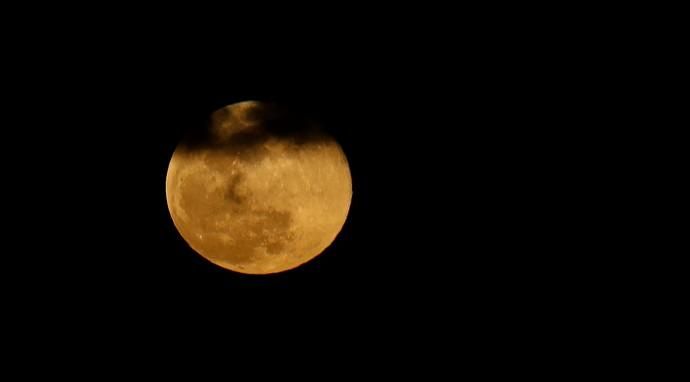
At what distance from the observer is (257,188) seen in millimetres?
2504

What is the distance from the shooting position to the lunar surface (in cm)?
252

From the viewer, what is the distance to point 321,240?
280 cm

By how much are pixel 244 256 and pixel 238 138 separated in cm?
73

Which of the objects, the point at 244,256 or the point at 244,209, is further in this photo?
the point at 244,256

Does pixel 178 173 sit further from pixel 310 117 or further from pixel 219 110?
pixel 310 117

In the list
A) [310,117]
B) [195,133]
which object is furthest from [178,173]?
[310,117]

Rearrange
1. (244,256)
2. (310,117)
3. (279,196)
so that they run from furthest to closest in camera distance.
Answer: (310,117)
(244,256)
(279,196)

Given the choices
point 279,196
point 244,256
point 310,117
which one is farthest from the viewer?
point 310,117

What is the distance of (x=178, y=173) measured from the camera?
275cm

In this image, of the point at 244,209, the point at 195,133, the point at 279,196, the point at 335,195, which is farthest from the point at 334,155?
the point at 195,133

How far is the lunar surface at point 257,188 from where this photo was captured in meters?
2.52

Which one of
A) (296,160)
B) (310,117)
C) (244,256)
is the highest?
(310,117)

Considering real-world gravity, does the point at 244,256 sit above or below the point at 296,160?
below

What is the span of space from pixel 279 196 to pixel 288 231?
0.23 m
